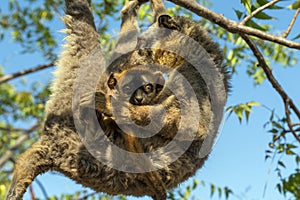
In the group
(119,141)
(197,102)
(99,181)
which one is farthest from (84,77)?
(197,102)

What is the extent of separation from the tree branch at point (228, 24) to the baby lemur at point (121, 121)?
1.29 m

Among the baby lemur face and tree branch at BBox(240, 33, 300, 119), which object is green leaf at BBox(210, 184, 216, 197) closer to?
tree branch at BBox(240, 33, 300, 119)

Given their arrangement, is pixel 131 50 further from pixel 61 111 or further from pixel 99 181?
pixel 99 181

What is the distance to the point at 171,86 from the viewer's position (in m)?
5.89

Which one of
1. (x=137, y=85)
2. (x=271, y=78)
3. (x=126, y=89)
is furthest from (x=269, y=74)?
(x=126, y=89)

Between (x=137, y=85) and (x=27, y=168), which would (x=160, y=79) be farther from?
(x=27, y=168)

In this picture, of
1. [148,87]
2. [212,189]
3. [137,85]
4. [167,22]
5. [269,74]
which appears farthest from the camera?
[212,189]

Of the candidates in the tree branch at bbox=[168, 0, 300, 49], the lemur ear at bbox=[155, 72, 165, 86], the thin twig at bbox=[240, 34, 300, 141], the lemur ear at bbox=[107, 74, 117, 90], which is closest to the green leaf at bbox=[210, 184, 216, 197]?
the thin twig at bbox=[240, 34, 300, 141]

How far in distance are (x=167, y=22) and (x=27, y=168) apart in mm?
2538

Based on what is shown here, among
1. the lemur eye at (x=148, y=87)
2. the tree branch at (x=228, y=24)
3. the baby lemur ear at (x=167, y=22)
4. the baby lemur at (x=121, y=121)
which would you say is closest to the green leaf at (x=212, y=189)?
the baby lemur at (x=121, y=121)

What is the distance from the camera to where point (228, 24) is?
4.11m

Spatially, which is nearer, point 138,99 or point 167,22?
point 138,99

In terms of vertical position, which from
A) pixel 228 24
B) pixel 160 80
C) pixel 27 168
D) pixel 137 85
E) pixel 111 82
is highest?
pixel 160 80

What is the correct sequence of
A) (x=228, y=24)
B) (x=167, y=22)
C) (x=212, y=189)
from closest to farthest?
(x=228, y=24)
(x=167, y=22)
(x=212, y=189)
